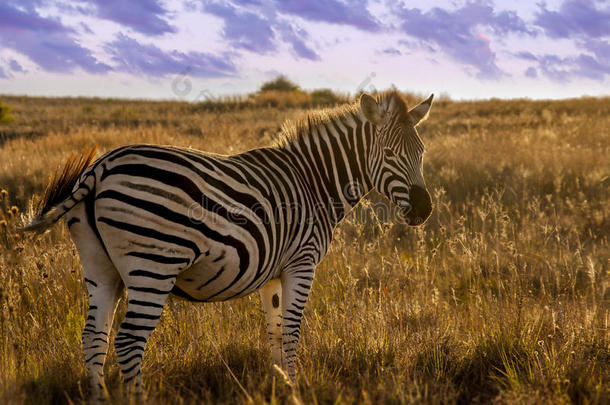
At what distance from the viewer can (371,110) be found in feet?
13.2

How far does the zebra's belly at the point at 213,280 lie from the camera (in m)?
3.12

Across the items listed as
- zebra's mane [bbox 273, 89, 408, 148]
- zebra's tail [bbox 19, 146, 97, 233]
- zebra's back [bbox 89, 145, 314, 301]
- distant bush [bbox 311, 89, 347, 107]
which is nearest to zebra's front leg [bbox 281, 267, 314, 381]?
zebra's back [bbox 89, 145, 314, 301]

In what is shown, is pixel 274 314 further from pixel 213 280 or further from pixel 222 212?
pixel 222 212

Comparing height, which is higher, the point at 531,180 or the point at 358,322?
the point at 531,180

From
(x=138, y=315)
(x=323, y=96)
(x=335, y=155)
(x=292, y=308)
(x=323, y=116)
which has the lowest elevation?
(x=292, y=308)

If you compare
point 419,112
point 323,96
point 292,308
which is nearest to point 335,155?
point 419,112

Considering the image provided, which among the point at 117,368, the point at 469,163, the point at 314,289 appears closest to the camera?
the point at 117,368

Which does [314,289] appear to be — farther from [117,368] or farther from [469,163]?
[469,163]

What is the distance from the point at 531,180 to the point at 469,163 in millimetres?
1407

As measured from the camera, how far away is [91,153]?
348 cm

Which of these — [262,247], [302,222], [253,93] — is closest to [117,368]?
[262,247]

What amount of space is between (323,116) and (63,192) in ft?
7.04

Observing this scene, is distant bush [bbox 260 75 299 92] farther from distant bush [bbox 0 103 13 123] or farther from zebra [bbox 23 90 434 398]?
zebra [bbox 23 90 434 398]

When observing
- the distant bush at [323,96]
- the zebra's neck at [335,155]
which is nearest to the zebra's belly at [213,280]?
the zebra's neck at [335,155]
